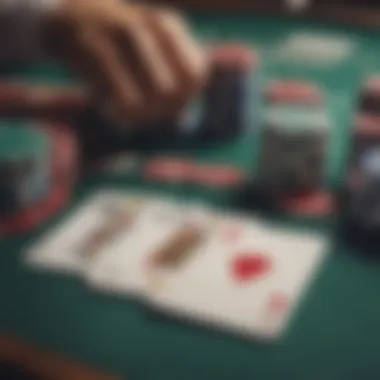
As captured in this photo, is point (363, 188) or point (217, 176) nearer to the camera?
point (363, 188)

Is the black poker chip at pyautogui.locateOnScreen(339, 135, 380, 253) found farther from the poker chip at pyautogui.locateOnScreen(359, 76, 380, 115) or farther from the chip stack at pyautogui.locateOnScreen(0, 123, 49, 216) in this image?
the chip stack at pyautogui.locateOnScreen(0, 123, 49, 216)

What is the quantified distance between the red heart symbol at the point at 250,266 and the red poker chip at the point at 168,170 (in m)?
0.19

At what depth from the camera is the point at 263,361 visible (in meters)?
0.77

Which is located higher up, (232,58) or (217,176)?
(232,58)

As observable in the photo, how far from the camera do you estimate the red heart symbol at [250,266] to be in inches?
34.2

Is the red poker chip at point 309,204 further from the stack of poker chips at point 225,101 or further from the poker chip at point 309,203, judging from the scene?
the stack of poker chips at point 225,101

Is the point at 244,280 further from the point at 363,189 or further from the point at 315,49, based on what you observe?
the point at 315,49

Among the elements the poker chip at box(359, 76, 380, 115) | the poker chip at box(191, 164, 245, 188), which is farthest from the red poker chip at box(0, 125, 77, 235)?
the poker chip at box(359, 76, 380, 115)

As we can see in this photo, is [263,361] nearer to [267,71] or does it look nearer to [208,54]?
[208,54]

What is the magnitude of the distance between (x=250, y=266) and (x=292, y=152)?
167mm

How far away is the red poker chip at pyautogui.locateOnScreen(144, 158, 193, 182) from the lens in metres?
1.06

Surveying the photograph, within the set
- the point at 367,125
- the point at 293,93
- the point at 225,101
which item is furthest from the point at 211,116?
the point at 367,125

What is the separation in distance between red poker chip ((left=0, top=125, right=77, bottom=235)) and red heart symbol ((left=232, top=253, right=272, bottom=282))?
228 mm

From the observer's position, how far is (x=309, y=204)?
1.00 m
